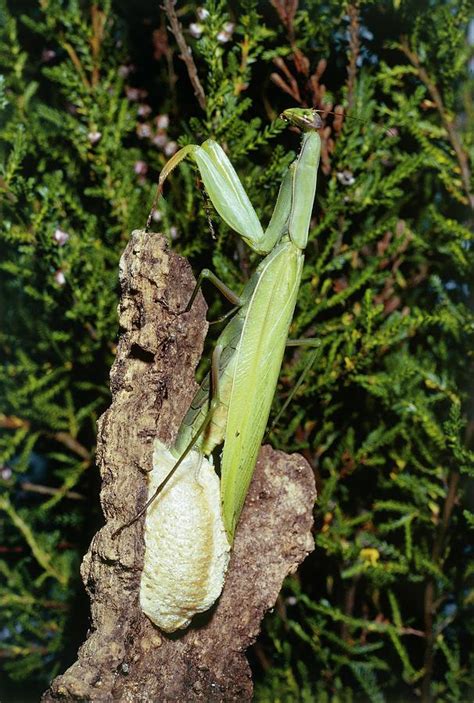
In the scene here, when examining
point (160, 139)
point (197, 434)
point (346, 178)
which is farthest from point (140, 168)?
point (197, 434)

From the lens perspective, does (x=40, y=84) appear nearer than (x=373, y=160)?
No

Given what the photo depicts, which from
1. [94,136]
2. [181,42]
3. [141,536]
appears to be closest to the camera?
[141,536]

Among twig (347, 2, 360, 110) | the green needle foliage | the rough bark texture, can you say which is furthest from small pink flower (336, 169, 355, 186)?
the rough bark texture

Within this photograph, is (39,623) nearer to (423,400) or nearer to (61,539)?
(61,539)

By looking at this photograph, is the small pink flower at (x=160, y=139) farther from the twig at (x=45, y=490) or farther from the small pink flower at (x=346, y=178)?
the twig at (x=45, y=490)

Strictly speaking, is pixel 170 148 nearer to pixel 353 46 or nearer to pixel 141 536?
pixel 353 46

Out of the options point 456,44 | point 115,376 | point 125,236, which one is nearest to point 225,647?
point 115,376
